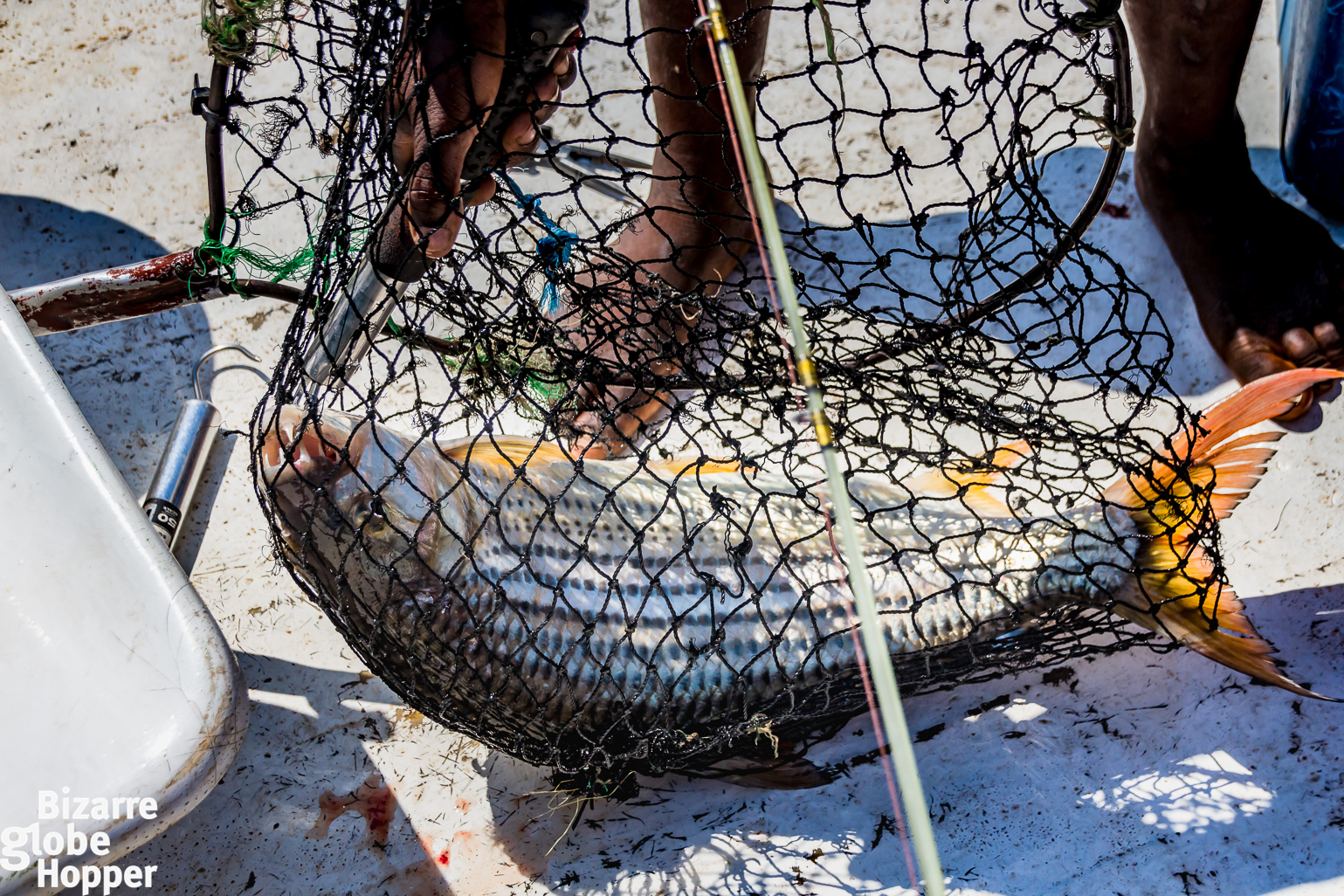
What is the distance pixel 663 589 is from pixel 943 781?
1015mm

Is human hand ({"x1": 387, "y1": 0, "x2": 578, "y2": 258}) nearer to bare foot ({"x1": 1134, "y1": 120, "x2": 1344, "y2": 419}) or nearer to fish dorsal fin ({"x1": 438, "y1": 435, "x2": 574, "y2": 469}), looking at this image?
fish dorsal fin ({"x1": 438, "y1": 435, "x2": 574, "y2": 469})

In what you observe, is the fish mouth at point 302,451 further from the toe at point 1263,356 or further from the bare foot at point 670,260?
the toe at point 1263,356

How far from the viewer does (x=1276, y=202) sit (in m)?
2.90

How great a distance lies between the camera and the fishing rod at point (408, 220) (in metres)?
1.70

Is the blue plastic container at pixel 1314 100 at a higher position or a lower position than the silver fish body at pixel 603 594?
higher

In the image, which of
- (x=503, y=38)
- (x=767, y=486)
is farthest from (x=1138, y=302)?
(x=503, y=38)

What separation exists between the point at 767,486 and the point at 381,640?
1170mm

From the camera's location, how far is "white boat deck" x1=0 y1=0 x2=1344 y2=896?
7.98 ft

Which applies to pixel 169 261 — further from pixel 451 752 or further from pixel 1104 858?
pixel 1104 858

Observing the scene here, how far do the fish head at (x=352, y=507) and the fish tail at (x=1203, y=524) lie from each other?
1764 millimetres

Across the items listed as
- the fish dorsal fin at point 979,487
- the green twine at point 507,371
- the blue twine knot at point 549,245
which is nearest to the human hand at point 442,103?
the blue twine knot at point 549,245

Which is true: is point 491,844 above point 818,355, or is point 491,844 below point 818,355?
below

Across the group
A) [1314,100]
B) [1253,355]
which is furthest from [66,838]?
[1314,100]

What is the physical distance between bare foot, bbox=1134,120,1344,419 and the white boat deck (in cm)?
16
